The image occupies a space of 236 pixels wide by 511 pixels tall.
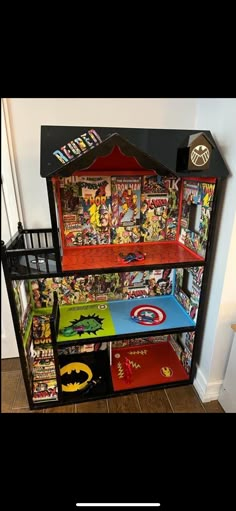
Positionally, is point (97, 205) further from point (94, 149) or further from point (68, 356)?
point (68, 356)

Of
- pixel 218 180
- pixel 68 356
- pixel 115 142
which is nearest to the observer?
pixel 115 142

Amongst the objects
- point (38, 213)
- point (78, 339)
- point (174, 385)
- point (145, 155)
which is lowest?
point (174, 385)

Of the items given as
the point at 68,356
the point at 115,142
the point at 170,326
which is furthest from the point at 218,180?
the point at 68,356

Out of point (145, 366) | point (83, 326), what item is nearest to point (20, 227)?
point (83, 326)

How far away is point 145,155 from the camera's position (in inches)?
36.5

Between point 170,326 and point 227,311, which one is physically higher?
point 227,311

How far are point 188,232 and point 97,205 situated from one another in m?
0.51

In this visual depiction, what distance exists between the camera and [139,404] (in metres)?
1.37

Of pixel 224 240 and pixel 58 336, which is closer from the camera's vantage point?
pixel 224 240

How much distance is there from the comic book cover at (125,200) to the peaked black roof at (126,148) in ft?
0.86

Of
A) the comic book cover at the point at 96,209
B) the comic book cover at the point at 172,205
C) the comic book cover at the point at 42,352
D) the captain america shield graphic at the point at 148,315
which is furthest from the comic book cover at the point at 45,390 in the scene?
the comic book cover at the point at 172,205

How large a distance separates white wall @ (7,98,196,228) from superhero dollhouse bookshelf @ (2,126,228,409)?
0.14 metres

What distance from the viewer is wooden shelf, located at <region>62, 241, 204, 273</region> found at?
115 centimetres

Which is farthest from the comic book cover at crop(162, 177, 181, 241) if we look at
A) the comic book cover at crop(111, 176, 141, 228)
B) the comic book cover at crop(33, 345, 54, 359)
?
the comic book cover at crop(33, 345, 54, 359)
